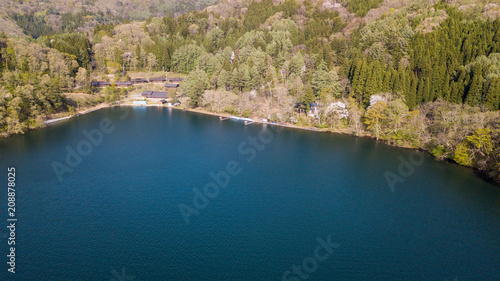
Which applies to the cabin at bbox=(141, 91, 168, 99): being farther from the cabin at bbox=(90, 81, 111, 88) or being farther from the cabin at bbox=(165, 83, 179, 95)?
the cabin at bbox=(90, 81, 111, 88)

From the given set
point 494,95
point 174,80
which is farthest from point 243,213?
point 174,80

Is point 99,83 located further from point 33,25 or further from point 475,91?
point 33,25

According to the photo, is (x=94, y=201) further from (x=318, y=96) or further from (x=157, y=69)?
(x=157, y=69)

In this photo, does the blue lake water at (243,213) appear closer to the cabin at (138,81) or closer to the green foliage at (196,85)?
the green foliage at (196,85)

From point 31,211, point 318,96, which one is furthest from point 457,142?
point 31,211

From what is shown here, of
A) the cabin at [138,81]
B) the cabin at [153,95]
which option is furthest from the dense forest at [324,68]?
the cabin at [153,95]

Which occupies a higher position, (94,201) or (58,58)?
(58,58)
